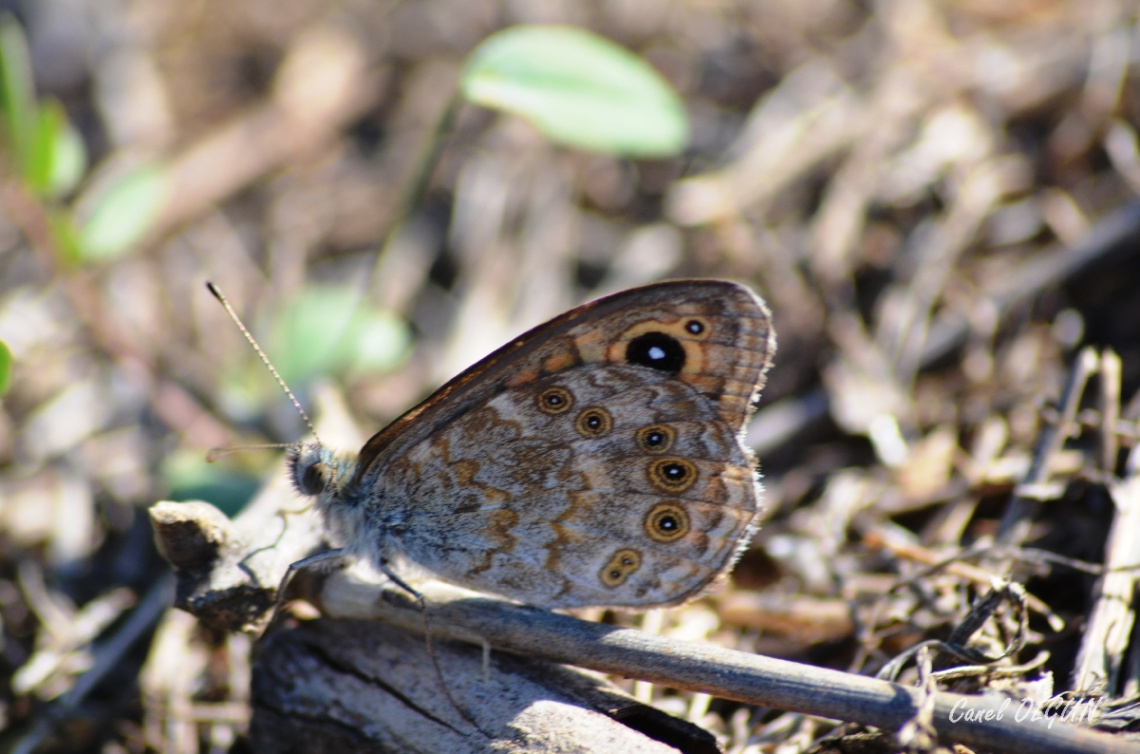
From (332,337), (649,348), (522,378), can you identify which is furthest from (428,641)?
(332,337)

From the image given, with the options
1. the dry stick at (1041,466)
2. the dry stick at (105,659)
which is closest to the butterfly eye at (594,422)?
the dry stick at (1041,466)

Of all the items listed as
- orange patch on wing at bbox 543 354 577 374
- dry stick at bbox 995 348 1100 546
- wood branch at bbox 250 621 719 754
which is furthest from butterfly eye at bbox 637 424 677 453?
dry stick at bbox 995 348 1100 546

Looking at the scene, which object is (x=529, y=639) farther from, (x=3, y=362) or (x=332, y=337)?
(x=332, y=337)

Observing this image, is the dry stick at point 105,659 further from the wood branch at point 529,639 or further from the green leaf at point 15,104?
the green leaf at point 15,104

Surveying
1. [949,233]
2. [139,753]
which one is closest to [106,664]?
[139,753]

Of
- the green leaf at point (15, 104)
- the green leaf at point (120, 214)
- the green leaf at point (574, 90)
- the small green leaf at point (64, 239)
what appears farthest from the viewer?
the green leaf at point (120, 214)
